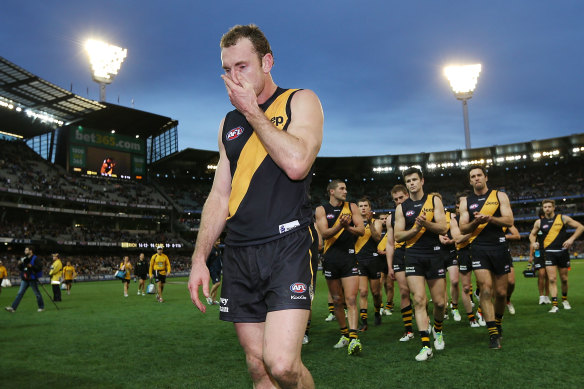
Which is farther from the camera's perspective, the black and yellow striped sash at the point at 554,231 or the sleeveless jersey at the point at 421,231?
the black and yellow striped sash at the point at 554,231

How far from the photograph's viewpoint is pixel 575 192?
205ft

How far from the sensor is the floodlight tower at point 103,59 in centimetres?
5247

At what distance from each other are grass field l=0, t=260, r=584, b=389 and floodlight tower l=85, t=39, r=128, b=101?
4783 centimetres

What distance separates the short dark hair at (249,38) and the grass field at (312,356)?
405cm

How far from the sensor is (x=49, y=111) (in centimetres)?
5091

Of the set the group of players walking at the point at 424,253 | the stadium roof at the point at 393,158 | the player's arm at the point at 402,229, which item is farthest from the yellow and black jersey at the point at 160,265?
the stadium roof at the point at 393,158

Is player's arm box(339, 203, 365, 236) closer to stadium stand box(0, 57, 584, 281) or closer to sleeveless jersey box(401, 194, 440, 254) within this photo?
sleeveless jersey box(401, 194, 440, 254)

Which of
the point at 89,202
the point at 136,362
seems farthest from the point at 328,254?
the point at 89,202

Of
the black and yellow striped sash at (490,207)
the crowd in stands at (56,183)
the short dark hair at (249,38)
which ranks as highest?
the crowd in stands at (56,183)

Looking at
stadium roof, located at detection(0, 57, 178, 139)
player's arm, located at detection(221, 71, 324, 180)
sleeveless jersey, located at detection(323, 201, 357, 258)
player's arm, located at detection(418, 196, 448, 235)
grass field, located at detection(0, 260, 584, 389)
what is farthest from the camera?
stadium roof, located at detection(0, 57, 178, 139)

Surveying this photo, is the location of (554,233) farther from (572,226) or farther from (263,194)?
(263,194)

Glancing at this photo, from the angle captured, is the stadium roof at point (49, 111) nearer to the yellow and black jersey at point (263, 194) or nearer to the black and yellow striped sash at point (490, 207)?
the black and yellow striped sash at point (490, 207)

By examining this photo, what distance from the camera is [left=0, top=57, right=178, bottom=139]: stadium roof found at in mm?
43406

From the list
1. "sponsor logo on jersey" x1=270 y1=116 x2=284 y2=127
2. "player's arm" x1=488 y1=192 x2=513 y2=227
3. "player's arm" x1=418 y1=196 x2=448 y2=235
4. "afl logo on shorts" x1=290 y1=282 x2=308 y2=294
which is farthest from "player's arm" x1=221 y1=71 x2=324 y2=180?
"player's arm" x1=488 y1=192 x2=513 y2=227
